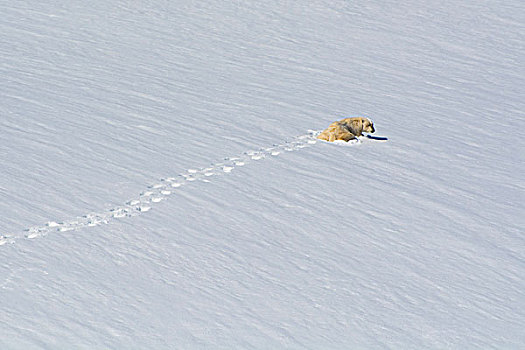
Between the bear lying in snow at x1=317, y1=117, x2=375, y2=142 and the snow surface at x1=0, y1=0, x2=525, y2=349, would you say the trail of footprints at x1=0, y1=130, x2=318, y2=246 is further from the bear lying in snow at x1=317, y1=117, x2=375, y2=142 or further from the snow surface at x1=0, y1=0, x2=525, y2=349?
the bear lying in snow at x1=317, y1=117, x2=375, y2=142

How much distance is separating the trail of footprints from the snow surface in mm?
18

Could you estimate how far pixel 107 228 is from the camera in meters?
4.69

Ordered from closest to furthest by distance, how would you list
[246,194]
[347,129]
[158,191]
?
[158,191], [246,194], [347,129]

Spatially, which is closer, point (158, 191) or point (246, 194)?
point (158, 191)

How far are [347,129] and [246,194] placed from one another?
198 cm

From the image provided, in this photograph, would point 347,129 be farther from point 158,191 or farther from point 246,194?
point 158,191

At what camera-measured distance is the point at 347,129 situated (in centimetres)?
718

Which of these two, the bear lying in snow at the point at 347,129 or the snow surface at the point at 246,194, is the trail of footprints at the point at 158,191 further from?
the bear lying in snow at the point at 347,129

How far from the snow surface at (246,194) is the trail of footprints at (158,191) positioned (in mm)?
18

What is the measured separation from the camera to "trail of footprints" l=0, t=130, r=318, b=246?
4570mm

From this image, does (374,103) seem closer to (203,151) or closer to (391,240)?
(203,151)

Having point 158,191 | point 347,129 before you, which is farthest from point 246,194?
point 347,129

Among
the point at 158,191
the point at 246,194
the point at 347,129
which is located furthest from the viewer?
the point at 347,129

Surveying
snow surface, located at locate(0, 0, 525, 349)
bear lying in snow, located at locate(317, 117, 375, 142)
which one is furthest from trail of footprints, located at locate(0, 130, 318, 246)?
bear lying in snow, located at locate(317, 117, 375, 142)
